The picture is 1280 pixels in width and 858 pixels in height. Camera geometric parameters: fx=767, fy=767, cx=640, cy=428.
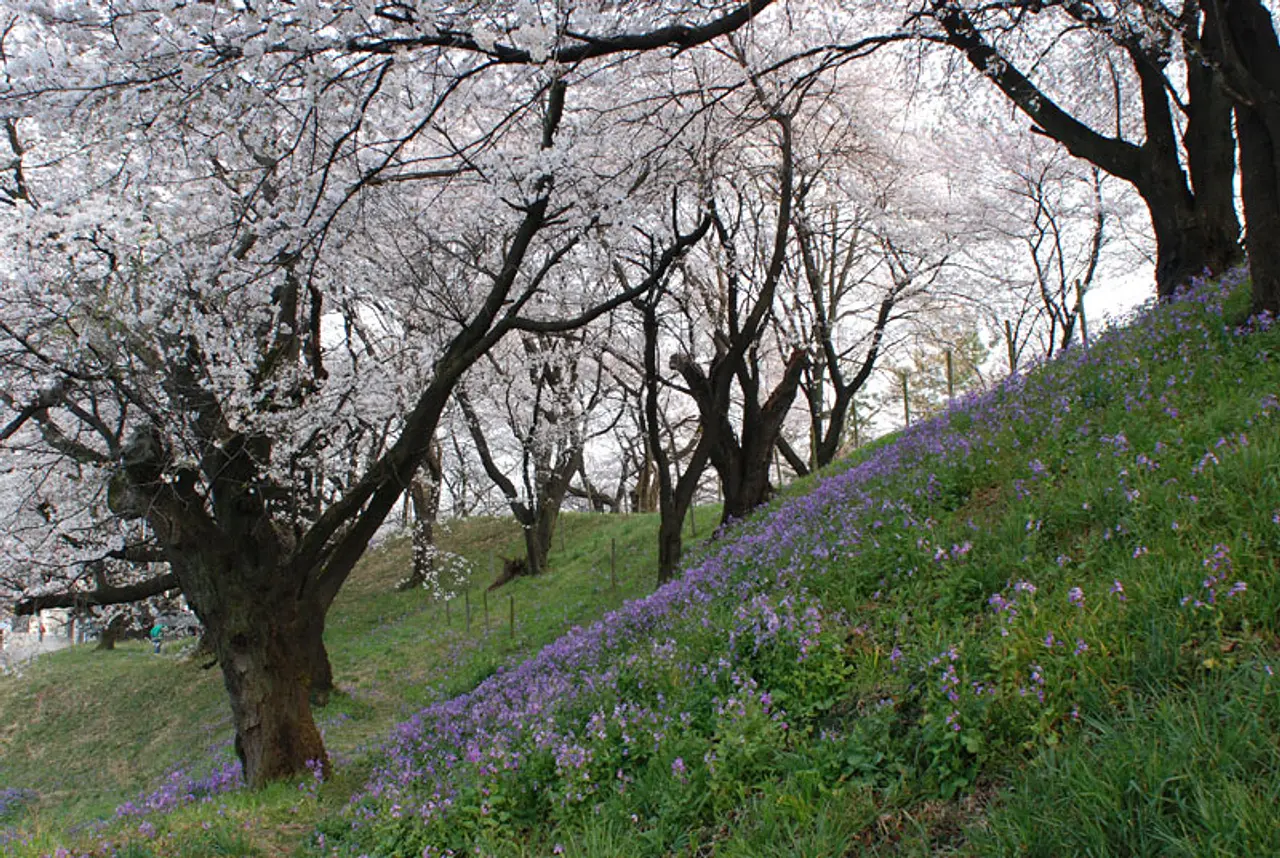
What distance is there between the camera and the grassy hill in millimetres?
2955

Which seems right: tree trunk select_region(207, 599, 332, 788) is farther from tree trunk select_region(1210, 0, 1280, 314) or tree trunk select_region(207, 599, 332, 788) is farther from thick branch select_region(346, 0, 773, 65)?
tree trunk select_region(1210, 0, 1280, 314)

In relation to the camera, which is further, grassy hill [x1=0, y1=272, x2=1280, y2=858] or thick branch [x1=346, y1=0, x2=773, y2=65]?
thick branch [x1=346, y1=0, x2=773, y2=65]

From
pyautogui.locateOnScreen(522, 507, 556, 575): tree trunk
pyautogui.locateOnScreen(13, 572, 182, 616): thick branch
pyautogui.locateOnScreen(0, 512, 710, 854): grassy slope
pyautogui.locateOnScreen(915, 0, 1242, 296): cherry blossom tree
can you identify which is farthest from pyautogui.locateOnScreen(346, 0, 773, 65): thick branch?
pyautogui.locateOnScreen(522, 507, 556, 575): tree trunk

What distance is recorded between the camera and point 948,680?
3736 millimetres

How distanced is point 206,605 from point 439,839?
551cm

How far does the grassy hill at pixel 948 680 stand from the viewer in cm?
296

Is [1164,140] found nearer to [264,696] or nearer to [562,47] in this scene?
[562,47]

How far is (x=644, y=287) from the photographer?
10.2 m

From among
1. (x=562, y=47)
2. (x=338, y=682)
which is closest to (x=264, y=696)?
(x=562, y=47)

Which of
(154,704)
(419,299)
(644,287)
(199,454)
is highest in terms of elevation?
(419,299)

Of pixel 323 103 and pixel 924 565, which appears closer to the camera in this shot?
pixel 924 565

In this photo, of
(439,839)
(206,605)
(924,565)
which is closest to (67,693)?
(206,605)

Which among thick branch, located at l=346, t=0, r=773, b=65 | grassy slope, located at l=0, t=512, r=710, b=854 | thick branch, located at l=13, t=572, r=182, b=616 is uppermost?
thick branch, located at l=346, t=0, r=773, b=65

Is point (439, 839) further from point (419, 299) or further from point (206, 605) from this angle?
point (419, 299)
